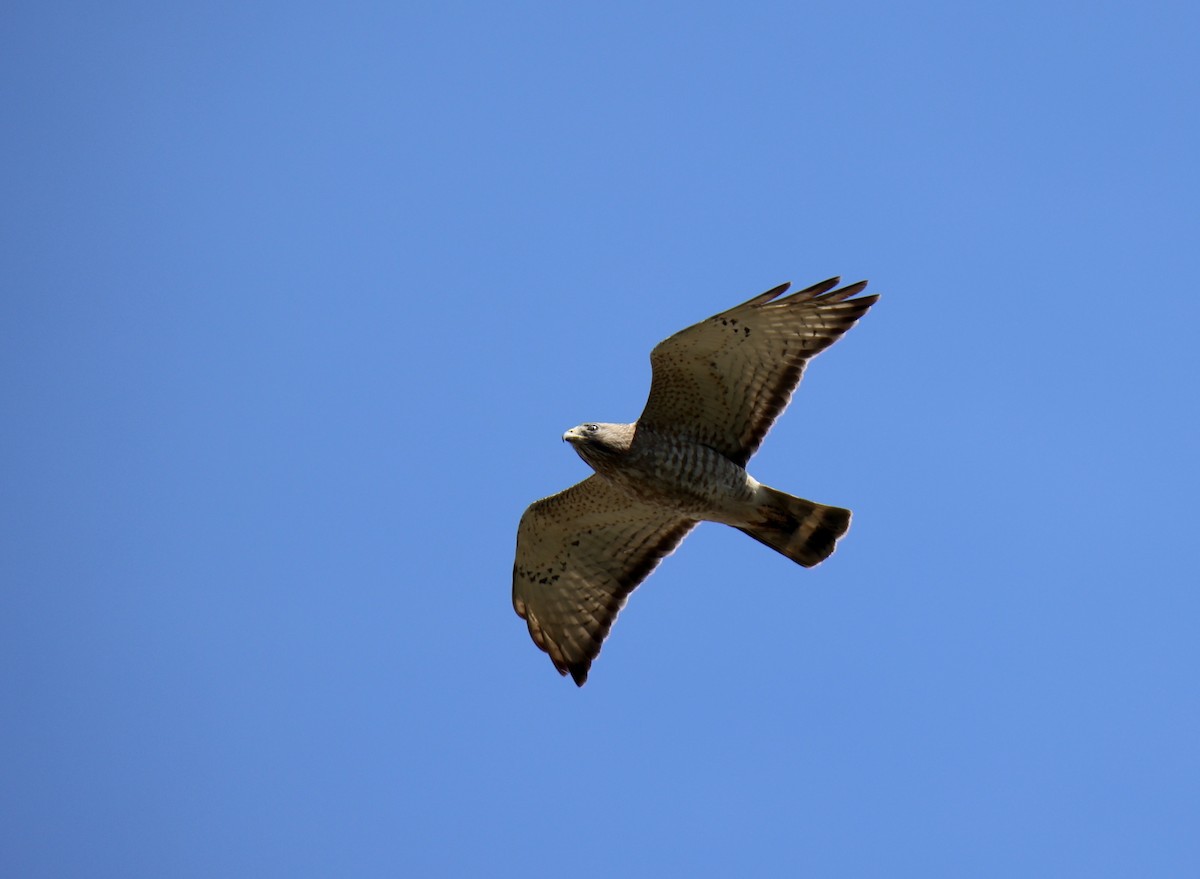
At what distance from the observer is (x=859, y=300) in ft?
38.2

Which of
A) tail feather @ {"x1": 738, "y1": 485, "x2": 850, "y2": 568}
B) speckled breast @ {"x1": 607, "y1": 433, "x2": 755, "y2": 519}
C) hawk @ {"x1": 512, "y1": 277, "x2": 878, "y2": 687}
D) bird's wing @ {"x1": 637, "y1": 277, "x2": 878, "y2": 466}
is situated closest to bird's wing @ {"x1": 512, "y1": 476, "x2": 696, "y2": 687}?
hawk @ {"x1": 512, "y1": 277, "x2": 878, "y2": 687}

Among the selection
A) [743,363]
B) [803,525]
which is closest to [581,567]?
[803,525]

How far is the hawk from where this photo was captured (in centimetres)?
1166

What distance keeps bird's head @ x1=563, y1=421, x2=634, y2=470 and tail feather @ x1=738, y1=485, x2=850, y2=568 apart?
1327 millimetres

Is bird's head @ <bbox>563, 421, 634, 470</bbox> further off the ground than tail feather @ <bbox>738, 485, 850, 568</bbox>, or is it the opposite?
bird's head @ <bbox>563, 421, 634, 470</bbox>

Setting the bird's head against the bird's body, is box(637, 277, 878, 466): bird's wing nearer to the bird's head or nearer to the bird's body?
the bird's body

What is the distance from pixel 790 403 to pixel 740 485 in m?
0.83

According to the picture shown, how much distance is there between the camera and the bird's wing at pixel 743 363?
11578 mm

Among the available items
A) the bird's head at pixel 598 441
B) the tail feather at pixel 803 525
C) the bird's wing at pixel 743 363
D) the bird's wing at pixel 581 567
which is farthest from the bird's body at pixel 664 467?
the bird's wing at pixel 581 567

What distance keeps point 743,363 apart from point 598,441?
140 cm

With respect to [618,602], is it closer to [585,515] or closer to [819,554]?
[585,515]

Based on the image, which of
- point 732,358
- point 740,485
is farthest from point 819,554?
point 732,358

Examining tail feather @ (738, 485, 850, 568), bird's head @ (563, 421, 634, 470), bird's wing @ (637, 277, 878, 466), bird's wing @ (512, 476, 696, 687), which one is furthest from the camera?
bird's wing @ (512, 476, 696, 687)

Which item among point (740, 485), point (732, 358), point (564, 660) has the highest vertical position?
point (732, 358)
